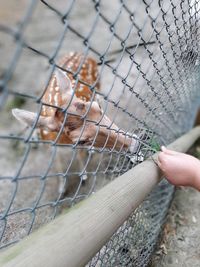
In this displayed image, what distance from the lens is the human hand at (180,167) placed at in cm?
155

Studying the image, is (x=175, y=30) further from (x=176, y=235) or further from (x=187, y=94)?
(x=176, y=235)

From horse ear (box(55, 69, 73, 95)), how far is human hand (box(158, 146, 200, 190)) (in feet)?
2.29

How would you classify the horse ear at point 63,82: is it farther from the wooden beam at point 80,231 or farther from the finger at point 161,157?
the wooden beam at point 80,231

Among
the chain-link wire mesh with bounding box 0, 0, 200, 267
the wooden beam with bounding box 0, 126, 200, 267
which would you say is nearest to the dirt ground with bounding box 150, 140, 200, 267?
the chain-link wire mesh with bounding box 0, 0, 200, 267

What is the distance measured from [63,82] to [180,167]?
80 cm

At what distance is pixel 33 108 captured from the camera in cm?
423

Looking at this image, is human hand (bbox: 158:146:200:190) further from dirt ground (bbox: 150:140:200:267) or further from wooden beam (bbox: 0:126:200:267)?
dirt ground (bbox: 150:140:200:267)

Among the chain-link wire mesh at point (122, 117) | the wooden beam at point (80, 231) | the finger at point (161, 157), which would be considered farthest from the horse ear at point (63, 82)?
the wooden beam at point (80, 231)

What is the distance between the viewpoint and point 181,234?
2.35 m

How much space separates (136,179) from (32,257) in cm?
61

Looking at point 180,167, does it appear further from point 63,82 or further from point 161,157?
point 63,82

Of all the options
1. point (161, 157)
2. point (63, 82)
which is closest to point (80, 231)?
point (161, 157)

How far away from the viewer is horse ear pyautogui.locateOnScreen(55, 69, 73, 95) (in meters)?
2.03

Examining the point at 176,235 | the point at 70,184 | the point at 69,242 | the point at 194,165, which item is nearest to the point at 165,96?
the point at 194,165
